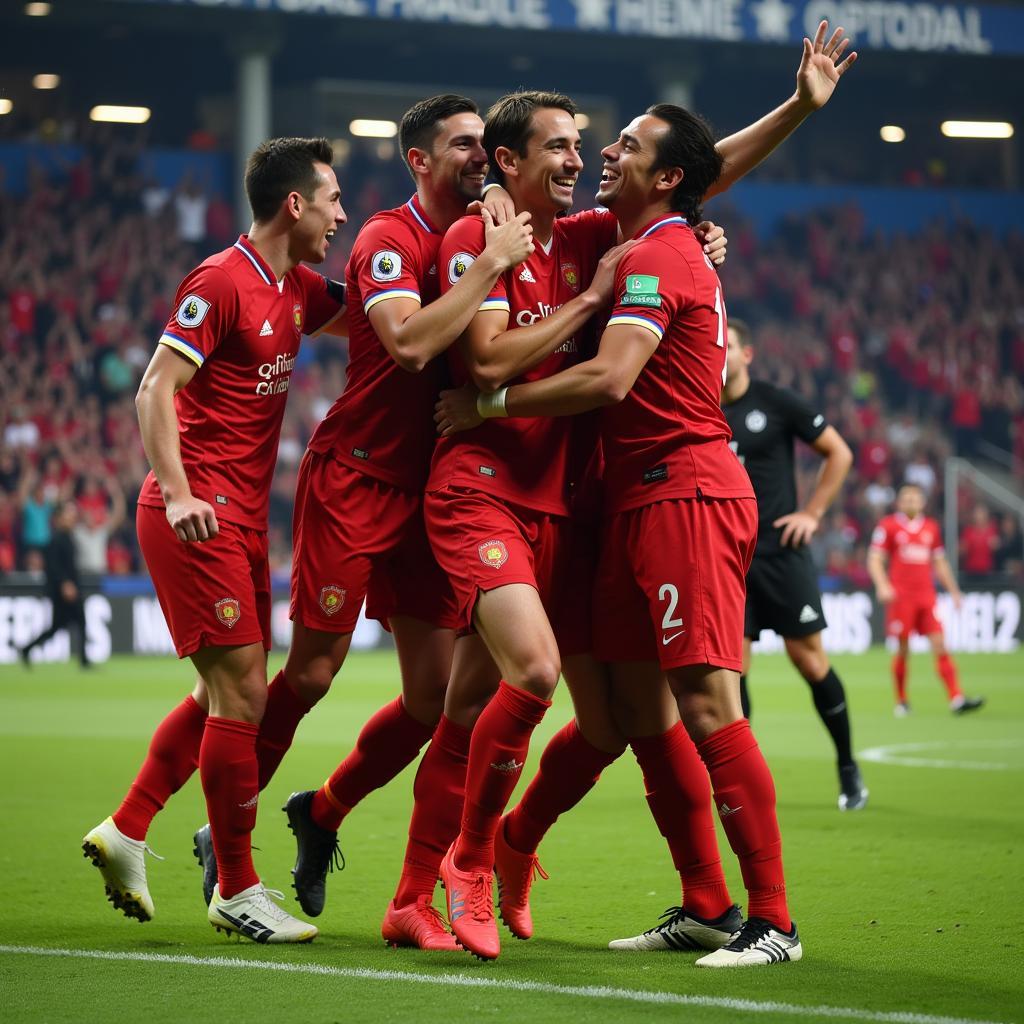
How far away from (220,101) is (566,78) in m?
6.38

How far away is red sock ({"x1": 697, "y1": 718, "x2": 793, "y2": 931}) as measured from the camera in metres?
4.96

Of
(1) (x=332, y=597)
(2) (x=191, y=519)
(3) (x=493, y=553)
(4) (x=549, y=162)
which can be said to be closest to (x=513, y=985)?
(3) (x=493, y=553)

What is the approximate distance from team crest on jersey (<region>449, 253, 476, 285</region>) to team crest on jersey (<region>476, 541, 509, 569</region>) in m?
0.80

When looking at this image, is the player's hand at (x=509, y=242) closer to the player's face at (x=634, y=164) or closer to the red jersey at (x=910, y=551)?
the player's face at (x=634, y=164)

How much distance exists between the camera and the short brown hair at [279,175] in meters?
5.69

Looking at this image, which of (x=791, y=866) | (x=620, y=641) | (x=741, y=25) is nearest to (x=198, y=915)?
(x=620, y=641)

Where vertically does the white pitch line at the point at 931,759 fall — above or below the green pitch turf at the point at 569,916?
below

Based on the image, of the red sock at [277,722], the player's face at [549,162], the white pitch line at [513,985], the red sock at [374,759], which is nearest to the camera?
the white pitch line at [513,985]

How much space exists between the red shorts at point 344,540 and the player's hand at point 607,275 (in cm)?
96

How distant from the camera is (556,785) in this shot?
554 cm

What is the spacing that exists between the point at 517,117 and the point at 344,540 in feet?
4.66

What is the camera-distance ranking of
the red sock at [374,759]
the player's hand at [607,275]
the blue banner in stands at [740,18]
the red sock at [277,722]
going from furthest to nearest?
the blue banner in stands at [740,18] < the red sock at [374,759] < the red sock at [277,722] < the player's hand at [607,275]

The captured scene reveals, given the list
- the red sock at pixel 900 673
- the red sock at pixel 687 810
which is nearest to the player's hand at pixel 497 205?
the red sock at pixel 687 810

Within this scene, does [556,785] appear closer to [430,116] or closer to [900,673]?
[430,116]
